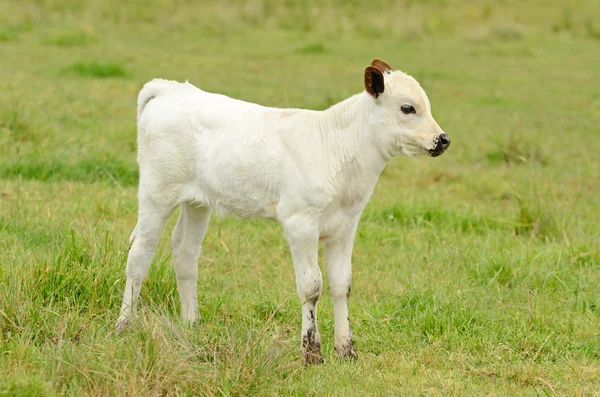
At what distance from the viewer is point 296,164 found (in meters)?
4.98

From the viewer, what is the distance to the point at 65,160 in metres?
8.68

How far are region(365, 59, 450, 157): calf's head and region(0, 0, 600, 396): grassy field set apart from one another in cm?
112

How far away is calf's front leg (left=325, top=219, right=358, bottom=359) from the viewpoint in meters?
5.17

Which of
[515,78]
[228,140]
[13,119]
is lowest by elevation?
[515,78]

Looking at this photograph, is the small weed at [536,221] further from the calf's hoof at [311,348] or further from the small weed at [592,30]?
the small weed at [592,30]

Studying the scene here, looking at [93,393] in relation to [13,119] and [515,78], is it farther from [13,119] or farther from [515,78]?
[515,78]

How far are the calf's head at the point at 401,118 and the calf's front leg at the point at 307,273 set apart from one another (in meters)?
0.64

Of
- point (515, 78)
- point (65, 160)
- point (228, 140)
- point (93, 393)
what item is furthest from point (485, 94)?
point (93, 393)

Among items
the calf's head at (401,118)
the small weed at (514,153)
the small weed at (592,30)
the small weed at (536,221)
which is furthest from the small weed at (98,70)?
the small weed at (592,30)

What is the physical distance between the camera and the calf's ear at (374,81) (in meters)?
4.83

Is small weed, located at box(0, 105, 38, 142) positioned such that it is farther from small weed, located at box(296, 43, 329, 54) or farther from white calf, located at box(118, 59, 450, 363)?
small weed, located at box(296, 43, 329, 54)

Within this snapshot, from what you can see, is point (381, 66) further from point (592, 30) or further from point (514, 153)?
point (592, 30)

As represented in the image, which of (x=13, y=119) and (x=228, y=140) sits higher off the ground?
(x=228, y=140)

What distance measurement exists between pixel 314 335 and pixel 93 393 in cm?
135
